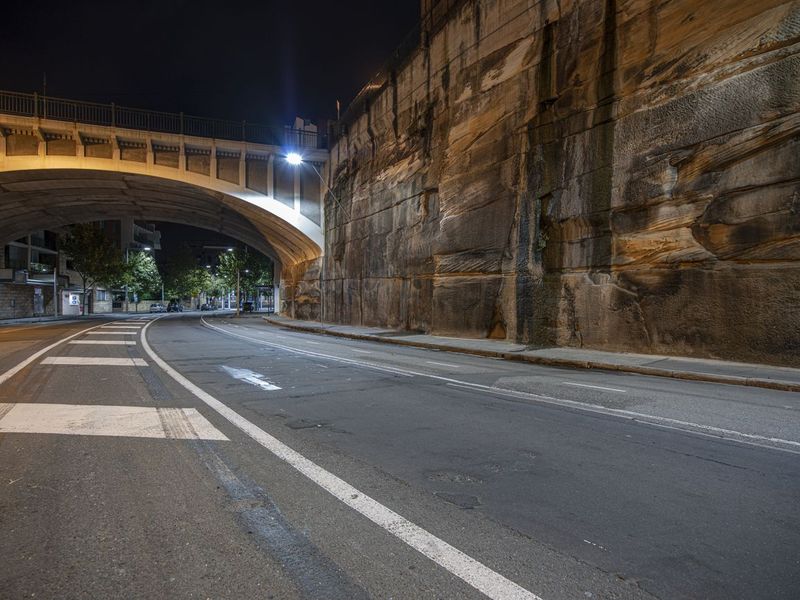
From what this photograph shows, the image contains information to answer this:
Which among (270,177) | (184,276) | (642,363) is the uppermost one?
(270,177)

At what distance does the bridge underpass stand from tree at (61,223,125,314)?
21.2 ft

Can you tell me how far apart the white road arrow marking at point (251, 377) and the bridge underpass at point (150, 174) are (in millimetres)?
24175

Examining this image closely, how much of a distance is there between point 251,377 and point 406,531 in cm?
687

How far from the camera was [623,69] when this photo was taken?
45.6ft

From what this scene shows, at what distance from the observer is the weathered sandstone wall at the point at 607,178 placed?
1076cm

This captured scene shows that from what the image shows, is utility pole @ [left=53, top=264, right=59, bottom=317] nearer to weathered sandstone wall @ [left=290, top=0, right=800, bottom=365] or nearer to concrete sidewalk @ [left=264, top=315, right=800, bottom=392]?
weathered sandstone wall @ [left=290, top=0, right=800, bottom=365]

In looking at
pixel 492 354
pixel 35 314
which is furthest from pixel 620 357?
pixel 35 314

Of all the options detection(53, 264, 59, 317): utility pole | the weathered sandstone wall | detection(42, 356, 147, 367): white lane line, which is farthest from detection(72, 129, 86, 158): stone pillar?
detection(53, 264, 59, 317): utility pole

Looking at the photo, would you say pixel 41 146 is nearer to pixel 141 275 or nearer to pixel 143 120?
pixel 143 120

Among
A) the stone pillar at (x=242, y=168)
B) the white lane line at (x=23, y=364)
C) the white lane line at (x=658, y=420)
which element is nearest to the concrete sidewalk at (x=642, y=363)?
the white lane line at (x=658, y=420)

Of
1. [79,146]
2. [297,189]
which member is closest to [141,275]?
[79,146]

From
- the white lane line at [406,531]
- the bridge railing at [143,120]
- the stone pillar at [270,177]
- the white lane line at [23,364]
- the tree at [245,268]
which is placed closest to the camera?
the white lane line at [406,531]

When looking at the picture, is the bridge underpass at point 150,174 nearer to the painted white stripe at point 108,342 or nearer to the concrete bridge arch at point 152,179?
the concrete bridge arch at point 152,179

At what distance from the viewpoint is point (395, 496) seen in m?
3.57
